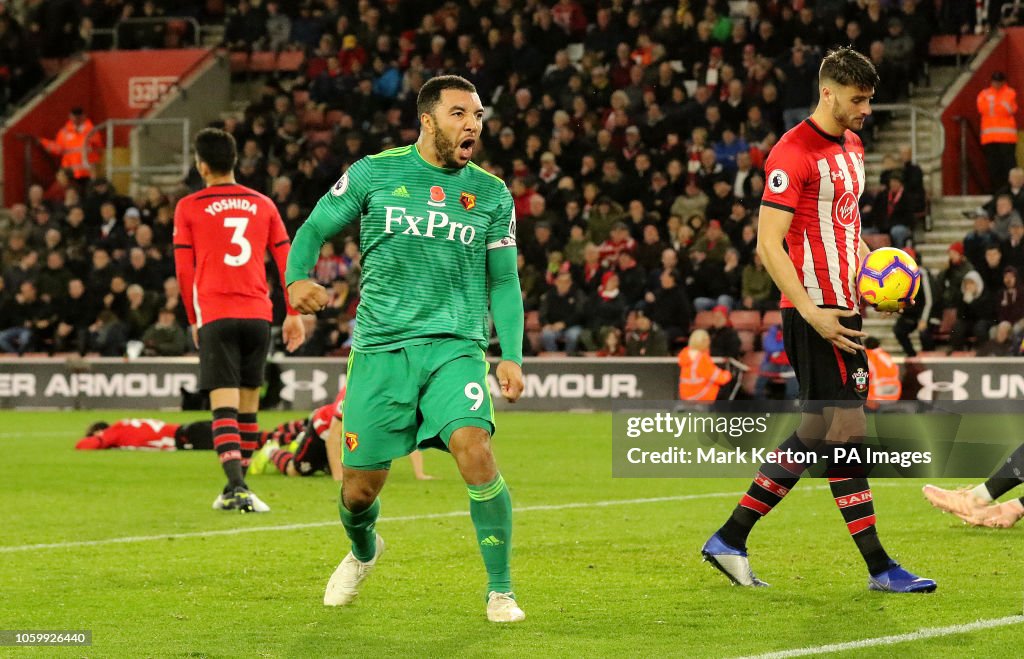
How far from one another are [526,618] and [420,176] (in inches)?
70.9

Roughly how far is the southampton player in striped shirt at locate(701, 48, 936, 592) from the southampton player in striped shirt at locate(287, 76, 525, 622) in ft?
3.99

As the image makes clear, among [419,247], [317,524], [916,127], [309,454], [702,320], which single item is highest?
[419,247]

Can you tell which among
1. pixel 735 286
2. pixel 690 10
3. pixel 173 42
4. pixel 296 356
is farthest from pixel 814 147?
pixel 173 42

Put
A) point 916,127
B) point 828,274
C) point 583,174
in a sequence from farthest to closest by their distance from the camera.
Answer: point 916,127 → point 583,174 → point 828,274

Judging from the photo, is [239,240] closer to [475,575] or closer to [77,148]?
[475,575]

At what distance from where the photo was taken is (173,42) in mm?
30812

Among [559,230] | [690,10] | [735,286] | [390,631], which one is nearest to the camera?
[390,631]

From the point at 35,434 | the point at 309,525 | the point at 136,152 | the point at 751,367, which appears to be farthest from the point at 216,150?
the point at 136,152

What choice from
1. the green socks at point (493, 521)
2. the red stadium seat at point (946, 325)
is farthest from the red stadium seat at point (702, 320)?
the green socks at point (493, 521)

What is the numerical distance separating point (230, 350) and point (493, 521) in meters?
4.60

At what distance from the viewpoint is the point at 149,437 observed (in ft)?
52.9

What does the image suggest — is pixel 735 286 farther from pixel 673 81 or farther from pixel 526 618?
pixel 526 618

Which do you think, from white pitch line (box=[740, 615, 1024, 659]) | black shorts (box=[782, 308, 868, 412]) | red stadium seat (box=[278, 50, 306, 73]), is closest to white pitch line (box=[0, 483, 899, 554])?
black shorts (box=[782, 308, 868, 412])

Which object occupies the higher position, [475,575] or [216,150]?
[216,150]
